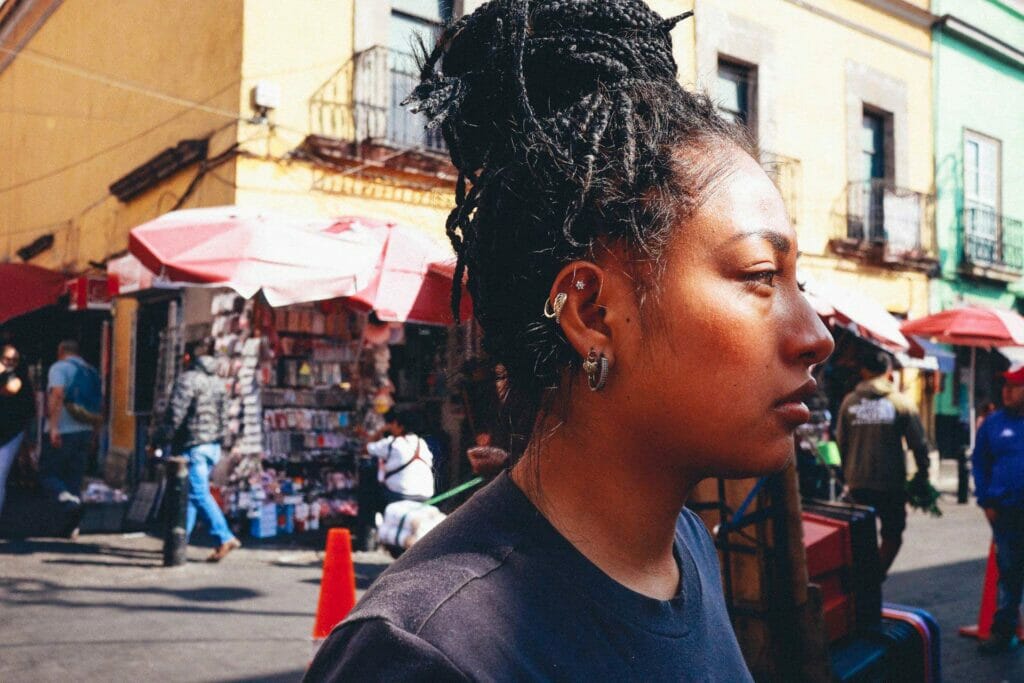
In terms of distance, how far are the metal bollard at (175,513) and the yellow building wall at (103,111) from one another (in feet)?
9.89

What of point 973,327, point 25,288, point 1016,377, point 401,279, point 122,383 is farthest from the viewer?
point 122,383

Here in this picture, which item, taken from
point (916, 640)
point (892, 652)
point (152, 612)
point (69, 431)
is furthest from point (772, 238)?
point (69, 431)

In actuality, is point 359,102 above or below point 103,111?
below

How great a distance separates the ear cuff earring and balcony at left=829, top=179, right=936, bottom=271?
1398cm

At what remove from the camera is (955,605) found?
636cm

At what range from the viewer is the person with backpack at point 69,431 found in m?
8.48

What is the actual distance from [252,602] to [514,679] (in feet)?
18.7

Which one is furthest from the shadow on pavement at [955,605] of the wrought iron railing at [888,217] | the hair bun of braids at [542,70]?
the wrought iron railing at [888,217]

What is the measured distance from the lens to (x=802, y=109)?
13695mm

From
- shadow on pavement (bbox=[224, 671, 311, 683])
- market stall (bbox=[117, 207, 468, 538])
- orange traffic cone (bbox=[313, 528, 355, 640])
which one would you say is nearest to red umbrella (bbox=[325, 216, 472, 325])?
market stall (bbox=[117, 207, 468, 538])

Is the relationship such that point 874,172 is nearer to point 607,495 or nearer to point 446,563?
point 607,495

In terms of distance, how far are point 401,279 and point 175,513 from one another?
2.88 meters

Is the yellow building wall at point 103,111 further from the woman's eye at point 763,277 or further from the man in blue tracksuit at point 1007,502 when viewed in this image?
the woman's eye at point 763,277

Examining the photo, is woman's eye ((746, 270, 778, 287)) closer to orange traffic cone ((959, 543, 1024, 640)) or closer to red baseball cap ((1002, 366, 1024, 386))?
red baseball cap ((1002, 366, 1024, 386))
